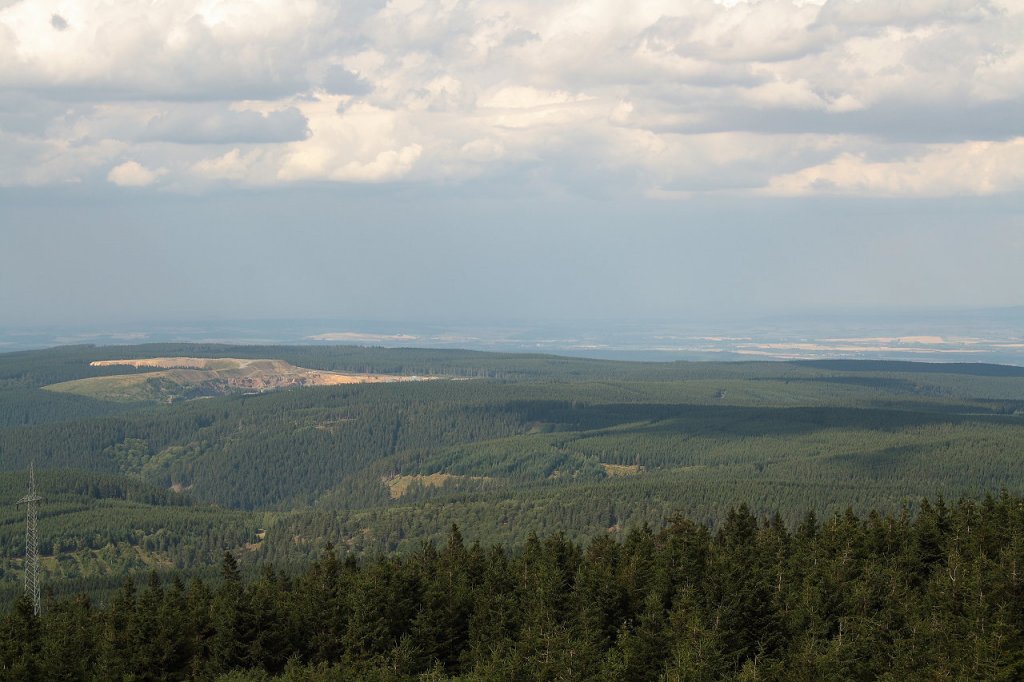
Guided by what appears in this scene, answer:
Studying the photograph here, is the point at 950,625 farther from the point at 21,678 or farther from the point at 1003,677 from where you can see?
the point at 21,678

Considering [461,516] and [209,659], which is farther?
[461,516]

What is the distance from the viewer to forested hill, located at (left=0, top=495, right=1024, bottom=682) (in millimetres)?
67062

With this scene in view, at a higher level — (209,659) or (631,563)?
(631,563)

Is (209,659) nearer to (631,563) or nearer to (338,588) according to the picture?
(338,588)

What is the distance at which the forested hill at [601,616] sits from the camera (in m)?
67.1

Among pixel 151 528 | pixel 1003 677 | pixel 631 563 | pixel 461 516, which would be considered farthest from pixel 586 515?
pixel 1003 677

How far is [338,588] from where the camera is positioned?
8375 centimetres

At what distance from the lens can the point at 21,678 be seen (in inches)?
2928

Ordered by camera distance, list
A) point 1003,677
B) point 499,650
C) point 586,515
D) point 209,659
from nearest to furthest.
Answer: point 1003,677
point 499,650
point 209,659
point 586,515

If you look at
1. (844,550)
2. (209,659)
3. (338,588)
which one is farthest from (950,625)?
(209,659)

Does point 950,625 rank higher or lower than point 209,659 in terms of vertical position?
higher

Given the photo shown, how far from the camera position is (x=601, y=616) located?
257 feet

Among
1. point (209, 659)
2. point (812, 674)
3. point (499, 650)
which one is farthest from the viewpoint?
point (209, 659)

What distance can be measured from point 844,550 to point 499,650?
78.2ft
